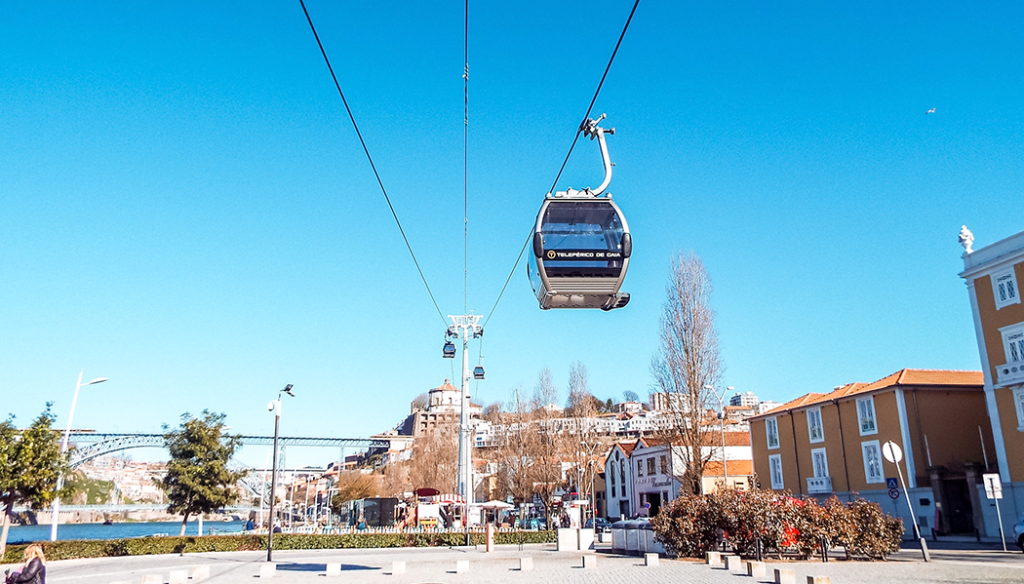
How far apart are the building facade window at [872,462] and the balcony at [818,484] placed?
2.88 metres

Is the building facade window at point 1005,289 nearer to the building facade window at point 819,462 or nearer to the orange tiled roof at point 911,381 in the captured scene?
the orange tiled roof at point 911,381

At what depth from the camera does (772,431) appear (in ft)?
155

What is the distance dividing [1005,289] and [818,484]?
16027 millimetres

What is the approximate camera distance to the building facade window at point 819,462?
4194 centimetres

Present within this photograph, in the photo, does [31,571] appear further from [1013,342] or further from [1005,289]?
[1005,289]

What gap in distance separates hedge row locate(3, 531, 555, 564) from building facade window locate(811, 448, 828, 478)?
17923 mm

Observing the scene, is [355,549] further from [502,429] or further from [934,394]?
[934,394]

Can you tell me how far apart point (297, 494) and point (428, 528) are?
169 metres

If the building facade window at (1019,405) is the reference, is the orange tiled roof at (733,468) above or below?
below

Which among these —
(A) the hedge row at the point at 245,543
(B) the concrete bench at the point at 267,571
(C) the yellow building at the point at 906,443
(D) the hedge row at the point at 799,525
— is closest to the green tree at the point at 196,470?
(A) the hedge row at the point at 245,543

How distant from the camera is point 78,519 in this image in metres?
189

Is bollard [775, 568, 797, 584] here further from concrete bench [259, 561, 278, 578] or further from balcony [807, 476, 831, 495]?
balcony [807, 476, 831, 495]

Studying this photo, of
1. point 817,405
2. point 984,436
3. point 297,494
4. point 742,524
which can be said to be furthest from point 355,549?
point 297,494

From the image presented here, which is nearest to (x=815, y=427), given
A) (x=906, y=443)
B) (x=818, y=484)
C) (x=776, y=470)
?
(x=818, y=484)
